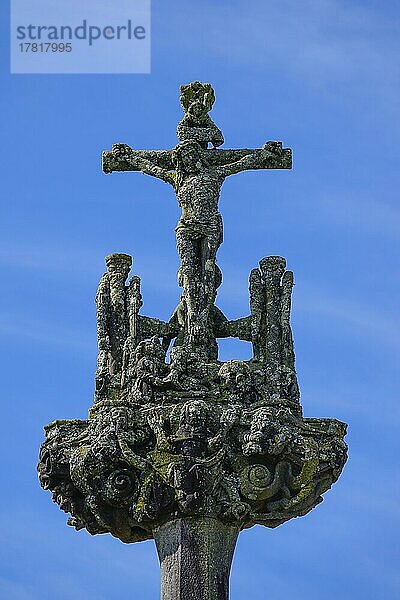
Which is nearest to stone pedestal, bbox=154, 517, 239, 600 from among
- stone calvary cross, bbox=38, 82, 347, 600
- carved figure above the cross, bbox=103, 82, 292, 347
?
stone calvary cross, bbox=38, 82, 347, 600

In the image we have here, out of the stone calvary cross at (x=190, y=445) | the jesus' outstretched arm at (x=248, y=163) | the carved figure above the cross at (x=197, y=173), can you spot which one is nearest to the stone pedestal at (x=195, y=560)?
the stone calvary cross at (x=190, y=445)

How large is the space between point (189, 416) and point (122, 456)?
1.29 m

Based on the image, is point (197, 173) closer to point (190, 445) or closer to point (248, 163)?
point (248, 163)

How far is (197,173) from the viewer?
3850 cm

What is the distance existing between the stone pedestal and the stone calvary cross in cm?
2

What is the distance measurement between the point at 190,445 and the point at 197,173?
Result: 5.71 meters

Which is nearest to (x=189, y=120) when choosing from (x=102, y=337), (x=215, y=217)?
(x=215, y=217)

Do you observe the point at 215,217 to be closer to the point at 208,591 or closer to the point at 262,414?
the point at 262,414

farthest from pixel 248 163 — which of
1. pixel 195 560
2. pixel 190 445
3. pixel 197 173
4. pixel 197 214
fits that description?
pixel 195 560

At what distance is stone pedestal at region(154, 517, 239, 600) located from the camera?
35.1 meters

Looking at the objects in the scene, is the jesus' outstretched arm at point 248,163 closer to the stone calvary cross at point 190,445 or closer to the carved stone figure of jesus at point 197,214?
the carved stone figure of jesus at point 197,214

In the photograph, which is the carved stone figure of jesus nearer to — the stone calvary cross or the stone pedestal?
the stone calvary cross

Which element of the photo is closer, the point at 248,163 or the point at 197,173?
the point at 197,173

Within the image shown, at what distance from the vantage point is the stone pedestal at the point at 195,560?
35.1 m
